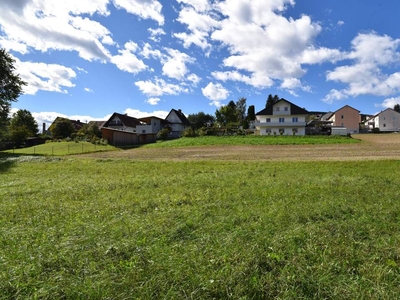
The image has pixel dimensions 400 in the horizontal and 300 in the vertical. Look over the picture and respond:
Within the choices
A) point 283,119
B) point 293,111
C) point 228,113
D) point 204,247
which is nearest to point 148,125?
point 228,113

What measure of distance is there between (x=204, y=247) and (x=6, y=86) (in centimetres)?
3902

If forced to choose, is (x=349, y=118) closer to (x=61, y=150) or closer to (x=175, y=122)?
(x=175, y=122)

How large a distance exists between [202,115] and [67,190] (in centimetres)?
7733

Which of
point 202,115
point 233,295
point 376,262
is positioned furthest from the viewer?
point 202,115

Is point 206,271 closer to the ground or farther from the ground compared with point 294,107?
closer to the ground

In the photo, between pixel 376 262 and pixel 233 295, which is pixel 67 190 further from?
pixel 376 262

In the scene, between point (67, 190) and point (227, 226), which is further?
point (67, 190)

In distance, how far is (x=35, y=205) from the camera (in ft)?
19.0

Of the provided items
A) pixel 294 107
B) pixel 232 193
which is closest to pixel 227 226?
pixel 232 193

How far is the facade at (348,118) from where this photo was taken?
201 feet

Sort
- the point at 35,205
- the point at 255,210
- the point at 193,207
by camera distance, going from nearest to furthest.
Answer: the point at 255,210 < the point at 193,207 < the point at 35,205

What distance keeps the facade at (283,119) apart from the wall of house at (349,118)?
724 inches

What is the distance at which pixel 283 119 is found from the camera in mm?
51250

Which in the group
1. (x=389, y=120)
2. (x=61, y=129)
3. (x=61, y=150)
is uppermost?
(x=389, y=120)
